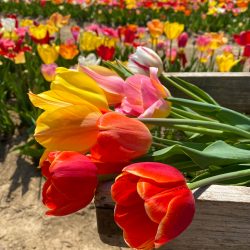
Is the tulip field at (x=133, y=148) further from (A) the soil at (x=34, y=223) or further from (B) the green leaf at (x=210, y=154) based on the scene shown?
(A) the soil at (x=34, y=223)

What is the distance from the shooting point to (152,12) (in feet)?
20.9

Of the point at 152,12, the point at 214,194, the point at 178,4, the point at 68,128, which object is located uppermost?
the point at 68,128

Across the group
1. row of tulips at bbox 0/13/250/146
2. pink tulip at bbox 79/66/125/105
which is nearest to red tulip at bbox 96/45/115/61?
row of tulips at bbox 0/13/250/146

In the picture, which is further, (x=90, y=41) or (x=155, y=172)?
(x=90, y=41)

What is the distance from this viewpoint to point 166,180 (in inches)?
→ 21.5

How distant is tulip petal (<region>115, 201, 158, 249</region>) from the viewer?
0.55 meters

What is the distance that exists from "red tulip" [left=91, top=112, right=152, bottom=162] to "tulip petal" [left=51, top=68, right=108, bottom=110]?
0.08 metres

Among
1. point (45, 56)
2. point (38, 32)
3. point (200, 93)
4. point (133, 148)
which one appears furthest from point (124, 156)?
point (38, 32)

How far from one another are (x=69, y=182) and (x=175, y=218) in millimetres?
152

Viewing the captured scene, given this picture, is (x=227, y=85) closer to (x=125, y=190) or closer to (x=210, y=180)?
(x=210, y=180)

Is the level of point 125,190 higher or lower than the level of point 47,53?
higher

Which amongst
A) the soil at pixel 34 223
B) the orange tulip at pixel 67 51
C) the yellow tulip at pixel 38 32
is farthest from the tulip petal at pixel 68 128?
the yellow tulip at pixel 38 32

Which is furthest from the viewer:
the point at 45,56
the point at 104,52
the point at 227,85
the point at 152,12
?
the point at 152,12

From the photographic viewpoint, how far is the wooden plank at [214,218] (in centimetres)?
64
